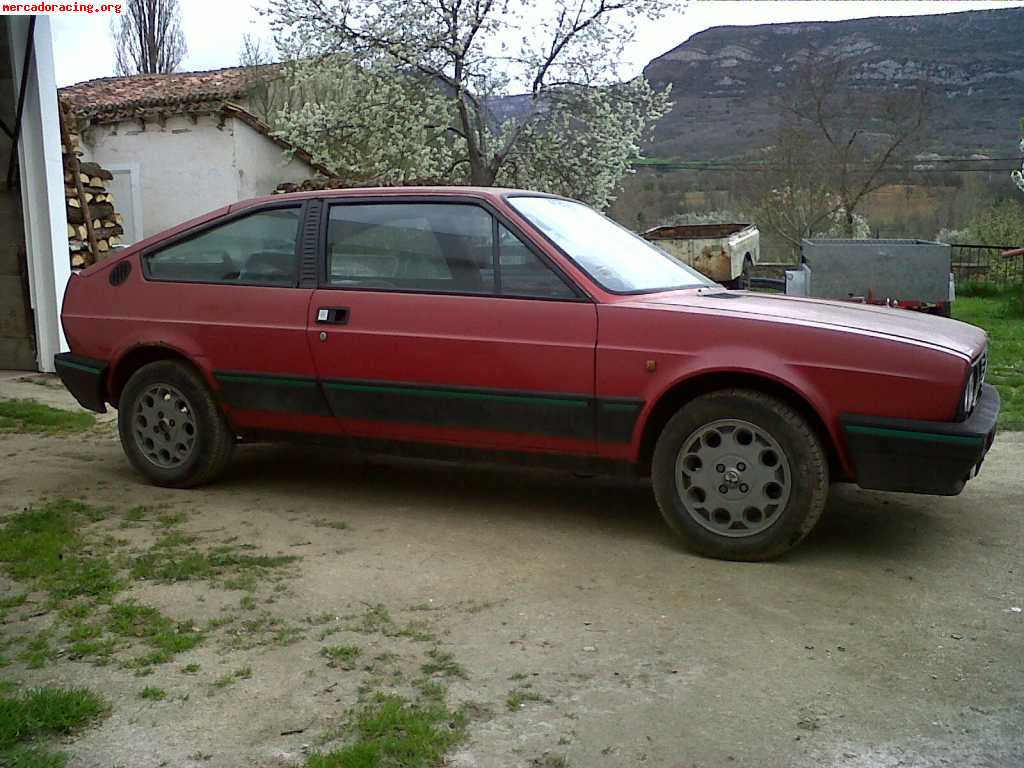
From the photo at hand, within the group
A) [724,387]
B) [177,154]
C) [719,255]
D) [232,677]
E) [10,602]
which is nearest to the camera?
[232,677]

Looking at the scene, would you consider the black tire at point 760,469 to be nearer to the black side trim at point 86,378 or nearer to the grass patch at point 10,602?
the grass patch at point 10,602

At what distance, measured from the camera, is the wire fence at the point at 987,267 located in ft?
69.9

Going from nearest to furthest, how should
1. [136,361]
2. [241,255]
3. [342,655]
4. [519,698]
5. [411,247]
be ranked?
[519,698], [342,655], [411,247], [241,255], [136,361]

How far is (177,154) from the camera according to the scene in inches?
907

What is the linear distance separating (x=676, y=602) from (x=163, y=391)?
3119 mm

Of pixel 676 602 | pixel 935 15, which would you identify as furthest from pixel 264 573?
pixel 935 15

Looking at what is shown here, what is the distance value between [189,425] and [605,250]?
7.88 feet

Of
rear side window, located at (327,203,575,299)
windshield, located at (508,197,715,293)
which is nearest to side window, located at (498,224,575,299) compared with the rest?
rear side window, located at (327,203,575,299)

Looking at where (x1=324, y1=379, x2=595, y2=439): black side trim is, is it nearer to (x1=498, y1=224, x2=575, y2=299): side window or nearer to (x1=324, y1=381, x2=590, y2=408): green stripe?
(x1=324, y1=381, x2=590, y2=408): green stripe

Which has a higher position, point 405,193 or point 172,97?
point 172,97

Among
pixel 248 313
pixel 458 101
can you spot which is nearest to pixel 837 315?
pixel 248 313

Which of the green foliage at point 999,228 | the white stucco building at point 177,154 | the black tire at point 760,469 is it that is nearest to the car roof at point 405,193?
the black tire at point 760,469

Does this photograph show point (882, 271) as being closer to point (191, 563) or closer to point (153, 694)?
point (191, 563)

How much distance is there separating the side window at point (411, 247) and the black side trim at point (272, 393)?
1.79 ft
